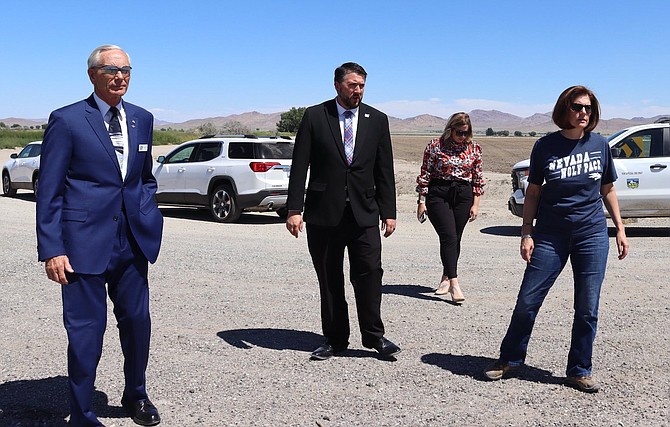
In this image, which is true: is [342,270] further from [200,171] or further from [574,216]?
[200,171]

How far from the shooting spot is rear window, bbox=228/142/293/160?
1603 centimetres

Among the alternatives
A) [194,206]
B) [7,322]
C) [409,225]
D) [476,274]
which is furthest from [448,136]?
[194,206]

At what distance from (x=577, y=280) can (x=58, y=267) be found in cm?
314

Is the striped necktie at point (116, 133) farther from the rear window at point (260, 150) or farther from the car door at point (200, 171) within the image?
the car door at point (200, 171)

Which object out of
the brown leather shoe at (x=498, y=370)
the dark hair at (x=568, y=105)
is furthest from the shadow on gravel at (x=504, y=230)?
the dark hair at (x=568, y=105)

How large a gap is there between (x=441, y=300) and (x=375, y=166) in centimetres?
259

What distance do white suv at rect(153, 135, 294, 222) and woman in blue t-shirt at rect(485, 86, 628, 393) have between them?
10.6 meters

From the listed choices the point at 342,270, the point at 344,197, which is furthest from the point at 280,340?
the point at 344,197

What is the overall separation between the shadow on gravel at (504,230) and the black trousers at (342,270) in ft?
28.1

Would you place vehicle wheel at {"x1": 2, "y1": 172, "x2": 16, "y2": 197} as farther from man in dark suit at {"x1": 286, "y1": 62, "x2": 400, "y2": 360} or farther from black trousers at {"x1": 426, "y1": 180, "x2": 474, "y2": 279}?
man in dark suit at {"x1": 286, "y1": 62, "x2": 400, "y2": 360}

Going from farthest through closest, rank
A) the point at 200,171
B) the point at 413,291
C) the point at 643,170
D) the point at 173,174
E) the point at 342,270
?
the point at 173,174
the point at 200,171
the point at 643,170
the point at 413,291
the point at 342,270

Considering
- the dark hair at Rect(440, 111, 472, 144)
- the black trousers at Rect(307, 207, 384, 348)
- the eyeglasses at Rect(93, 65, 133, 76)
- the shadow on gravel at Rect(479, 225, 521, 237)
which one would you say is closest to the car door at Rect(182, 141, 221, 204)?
the shadow on gravel at Rect(479, 225, 521, 237)

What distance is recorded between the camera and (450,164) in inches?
322

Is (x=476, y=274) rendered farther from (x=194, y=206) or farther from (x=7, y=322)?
(x=194, y=206)
